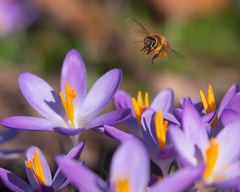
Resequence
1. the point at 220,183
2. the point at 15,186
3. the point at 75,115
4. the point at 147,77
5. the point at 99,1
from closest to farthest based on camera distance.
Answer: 1. the point at 220,183
2. the point at 15,186
3. the point at 75,115
4. the point at 147,77
5. the point at 99,1

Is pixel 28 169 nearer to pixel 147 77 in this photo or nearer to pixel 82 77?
pixel 82 77

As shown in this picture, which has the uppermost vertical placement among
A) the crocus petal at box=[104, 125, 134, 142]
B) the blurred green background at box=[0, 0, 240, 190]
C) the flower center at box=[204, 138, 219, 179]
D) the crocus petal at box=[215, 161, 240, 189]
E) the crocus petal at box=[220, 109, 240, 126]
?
the crocus petal at box=[220, 109, 240, 126]

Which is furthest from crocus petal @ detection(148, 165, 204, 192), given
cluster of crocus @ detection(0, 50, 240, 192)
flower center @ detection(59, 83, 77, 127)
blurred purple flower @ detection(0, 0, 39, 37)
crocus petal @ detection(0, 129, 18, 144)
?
blurred purple flower @ detection(0, 0, 39, 37)

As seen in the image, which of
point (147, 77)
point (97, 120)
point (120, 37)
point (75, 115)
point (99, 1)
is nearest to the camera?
point (97, 120)

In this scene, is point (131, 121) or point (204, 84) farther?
point (204, 84)

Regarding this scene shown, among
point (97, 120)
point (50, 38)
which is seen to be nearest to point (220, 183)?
point (97, 120)

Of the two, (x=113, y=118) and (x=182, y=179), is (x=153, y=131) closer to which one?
(x=113, y=118)

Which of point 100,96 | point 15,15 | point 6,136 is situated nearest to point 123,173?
point 100,96

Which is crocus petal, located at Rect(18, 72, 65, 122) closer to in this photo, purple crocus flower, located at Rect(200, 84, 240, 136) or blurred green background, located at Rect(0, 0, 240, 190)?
purple crocus flower, located at Rect(200, 84, 240, 136)
